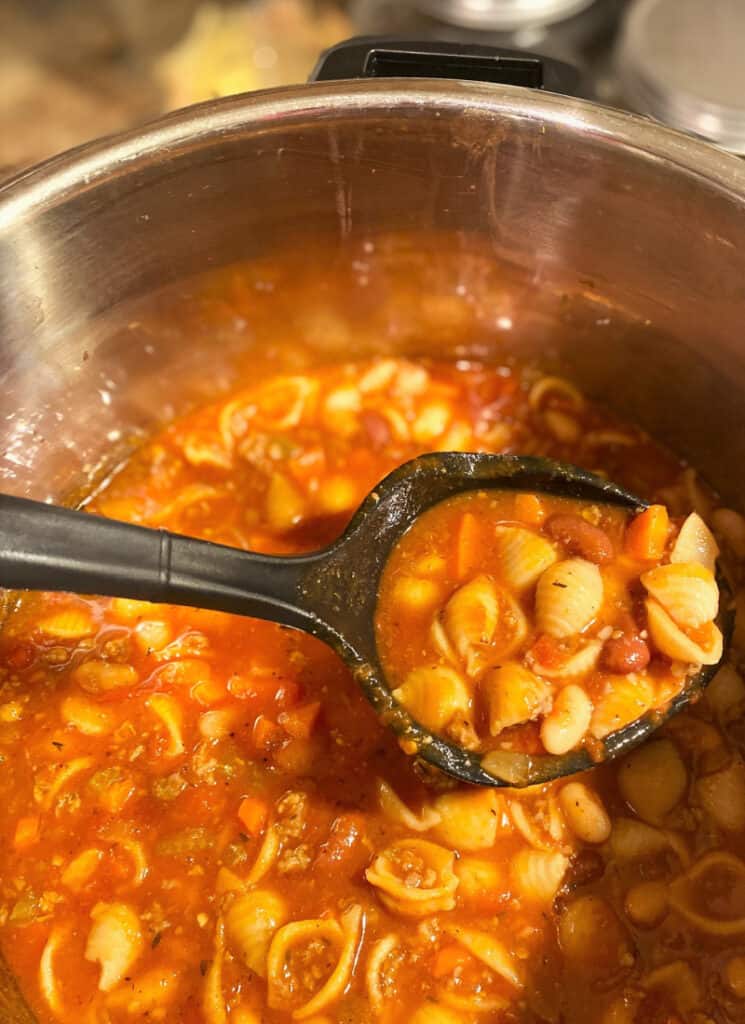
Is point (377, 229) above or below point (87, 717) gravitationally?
above

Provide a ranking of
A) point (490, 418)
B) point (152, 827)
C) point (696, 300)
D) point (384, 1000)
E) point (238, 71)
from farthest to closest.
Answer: point (238, 71) → point (490, 418) → point (696, 300) → point (152, 827) → point (384, 1000)

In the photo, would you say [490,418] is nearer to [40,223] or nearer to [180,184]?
[180,184]

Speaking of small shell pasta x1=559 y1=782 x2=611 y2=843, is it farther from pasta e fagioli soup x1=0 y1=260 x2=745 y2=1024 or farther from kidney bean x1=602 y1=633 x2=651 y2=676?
kidney bean x1=602 y1=633 x2=651 y2=676

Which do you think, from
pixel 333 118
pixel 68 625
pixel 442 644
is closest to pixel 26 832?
pixel 68 625

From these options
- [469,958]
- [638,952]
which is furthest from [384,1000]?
[638,952]

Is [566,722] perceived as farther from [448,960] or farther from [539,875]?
[448,960]
